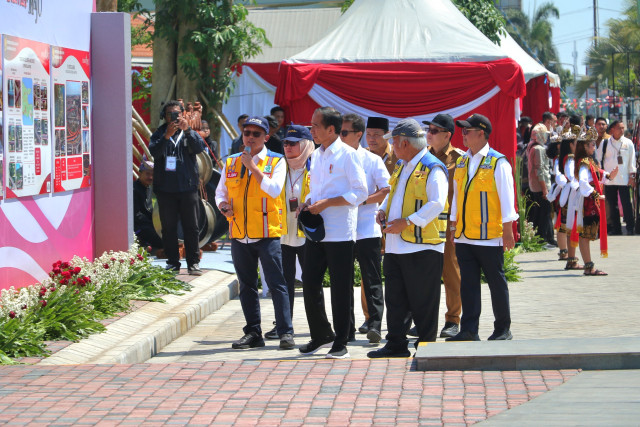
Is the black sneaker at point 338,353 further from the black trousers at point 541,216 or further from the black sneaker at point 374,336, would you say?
the black trousers at point 541,216

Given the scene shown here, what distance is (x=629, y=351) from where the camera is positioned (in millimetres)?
7023

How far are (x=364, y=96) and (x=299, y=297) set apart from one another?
203 inches

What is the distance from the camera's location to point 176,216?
13.0 metres

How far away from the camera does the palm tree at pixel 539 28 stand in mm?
90312

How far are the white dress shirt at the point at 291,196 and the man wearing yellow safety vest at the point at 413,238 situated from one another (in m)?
1.26

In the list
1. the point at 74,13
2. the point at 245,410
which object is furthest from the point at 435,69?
the point at 245,410

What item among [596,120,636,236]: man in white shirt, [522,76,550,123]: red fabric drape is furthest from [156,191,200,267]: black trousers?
[522,76,550,123]: red fabric drape

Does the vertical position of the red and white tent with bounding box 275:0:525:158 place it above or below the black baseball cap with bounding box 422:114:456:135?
above

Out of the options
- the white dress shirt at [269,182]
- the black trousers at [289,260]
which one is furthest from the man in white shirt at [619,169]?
the white dress shirt at [269,182]

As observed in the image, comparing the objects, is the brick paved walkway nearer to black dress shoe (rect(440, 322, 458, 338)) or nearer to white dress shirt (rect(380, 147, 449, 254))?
white dress shirt (rect(380, 147, 449, 254))

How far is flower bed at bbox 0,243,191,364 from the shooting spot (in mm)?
8031

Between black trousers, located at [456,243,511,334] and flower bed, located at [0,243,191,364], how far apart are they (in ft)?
10.0

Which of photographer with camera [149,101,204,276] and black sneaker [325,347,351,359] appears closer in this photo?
black sneaker [325,347,351,359]

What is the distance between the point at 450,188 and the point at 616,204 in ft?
39.9
